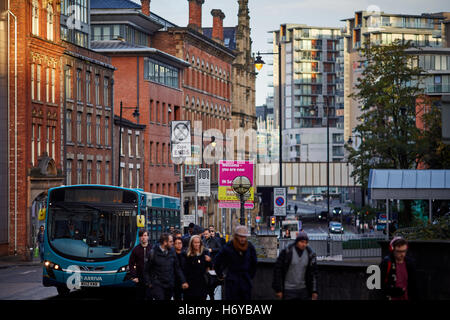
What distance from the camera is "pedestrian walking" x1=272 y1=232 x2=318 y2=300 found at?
1591cm

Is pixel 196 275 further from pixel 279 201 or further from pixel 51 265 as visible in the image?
pixel 279 201

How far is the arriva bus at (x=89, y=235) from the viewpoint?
27.4m

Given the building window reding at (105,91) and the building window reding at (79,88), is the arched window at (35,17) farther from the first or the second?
the building window reding at (105,91)

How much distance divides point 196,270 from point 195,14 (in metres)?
89.1

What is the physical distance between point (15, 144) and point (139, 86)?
29847 mm

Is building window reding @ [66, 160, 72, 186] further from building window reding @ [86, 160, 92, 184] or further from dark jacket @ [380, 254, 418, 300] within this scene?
dark jacket @ [380, 254, 418, 300]

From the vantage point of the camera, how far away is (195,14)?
4188 inches

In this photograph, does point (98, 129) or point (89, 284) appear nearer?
point (89, 284)

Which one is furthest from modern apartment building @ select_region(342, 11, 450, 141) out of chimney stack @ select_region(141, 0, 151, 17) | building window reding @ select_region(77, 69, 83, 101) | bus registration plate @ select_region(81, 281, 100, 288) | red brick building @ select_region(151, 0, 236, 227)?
bus registration plate @ select_region(81, 281, 100, 288)

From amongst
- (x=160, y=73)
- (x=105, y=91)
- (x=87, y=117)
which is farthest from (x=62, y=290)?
(x=160, y=73)

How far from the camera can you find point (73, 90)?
213 ft

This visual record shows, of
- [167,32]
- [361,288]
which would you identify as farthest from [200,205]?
[361,288]

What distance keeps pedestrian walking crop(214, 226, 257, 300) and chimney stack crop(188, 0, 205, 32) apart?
8799 cm
